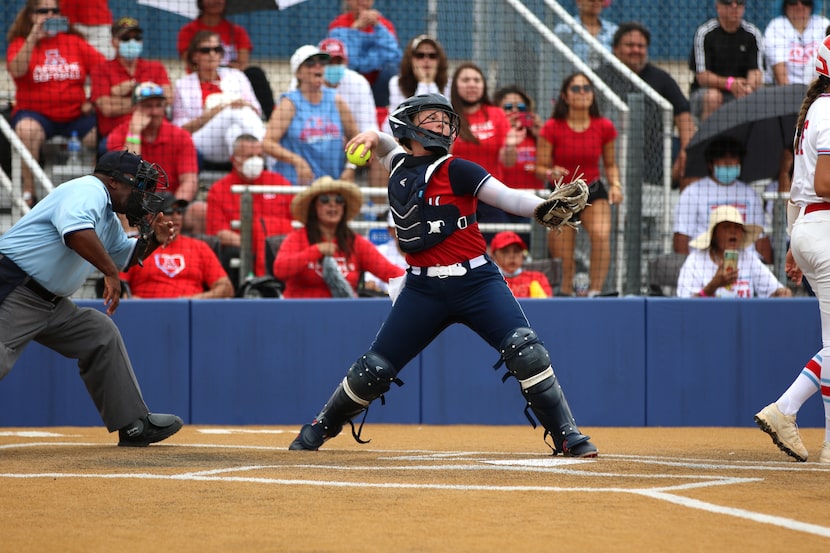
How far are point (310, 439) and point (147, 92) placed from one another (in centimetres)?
519

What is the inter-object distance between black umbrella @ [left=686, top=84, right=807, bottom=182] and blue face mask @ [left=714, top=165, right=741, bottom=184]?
0.57ft

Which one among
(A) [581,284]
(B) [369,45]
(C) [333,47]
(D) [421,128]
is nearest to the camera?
(D) [421,128]

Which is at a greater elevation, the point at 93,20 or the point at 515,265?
the point at 93,20

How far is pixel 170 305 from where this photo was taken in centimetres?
946

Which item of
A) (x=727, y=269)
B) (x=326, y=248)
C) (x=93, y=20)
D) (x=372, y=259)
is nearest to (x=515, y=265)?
(x=372, y=259)

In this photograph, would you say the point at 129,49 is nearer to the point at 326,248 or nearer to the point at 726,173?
the point at 326,248

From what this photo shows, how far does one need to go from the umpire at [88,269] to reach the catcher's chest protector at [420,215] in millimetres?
1551

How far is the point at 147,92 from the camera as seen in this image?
10.9 m

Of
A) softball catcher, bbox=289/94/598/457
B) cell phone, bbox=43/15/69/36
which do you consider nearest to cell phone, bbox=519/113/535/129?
cell phone, bbox=43/15/69/36

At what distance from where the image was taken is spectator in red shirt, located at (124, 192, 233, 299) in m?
9.83

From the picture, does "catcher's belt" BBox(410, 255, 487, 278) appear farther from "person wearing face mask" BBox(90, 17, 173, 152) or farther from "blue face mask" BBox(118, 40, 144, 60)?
"blue face mask" BBox(118, 40, 144, 60)

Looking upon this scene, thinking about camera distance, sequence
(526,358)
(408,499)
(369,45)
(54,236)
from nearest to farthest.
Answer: (408,499) → (526,358) → (54,236) → (369,45)

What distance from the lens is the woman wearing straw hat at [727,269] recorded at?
9711mm

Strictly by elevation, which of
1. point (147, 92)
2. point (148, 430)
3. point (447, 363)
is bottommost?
point (148, 430)
